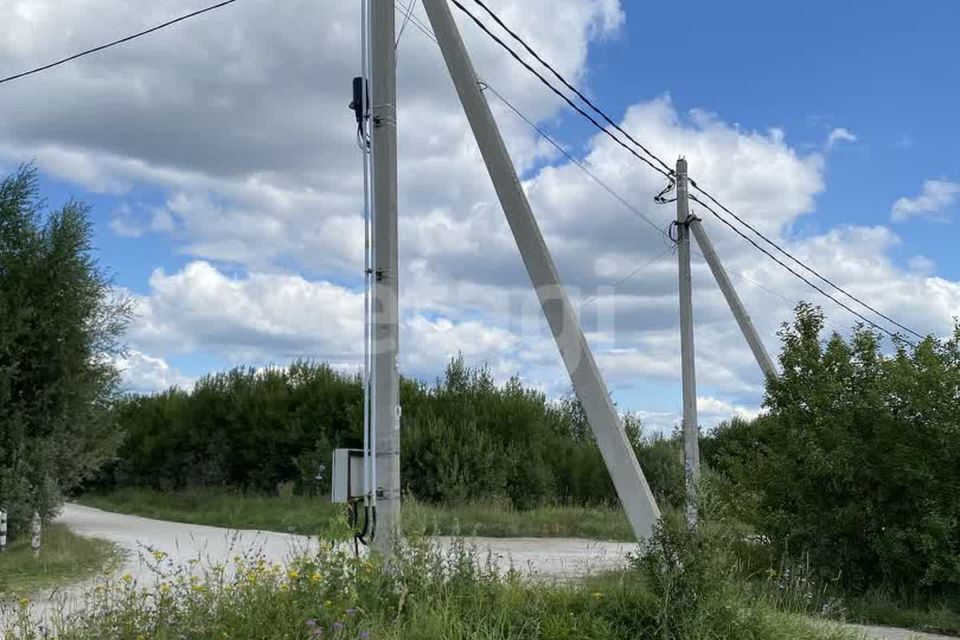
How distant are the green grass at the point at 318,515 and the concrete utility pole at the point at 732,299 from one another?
515cm

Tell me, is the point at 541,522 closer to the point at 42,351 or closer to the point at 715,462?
the point at 715,462

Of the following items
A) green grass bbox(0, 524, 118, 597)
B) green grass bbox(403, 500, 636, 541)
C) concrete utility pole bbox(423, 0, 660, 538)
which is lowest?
green grass bbox(403, 500, 636, 541)

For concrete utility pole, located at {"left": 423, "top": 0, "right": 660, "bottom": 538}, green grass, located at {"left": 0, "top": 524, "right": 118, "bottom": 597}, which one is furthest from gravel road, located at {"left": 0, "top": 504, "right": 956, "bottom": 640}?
concrete utility pole, located at {"left": 423, "top": 0, "right": 660, "bottom": 538}

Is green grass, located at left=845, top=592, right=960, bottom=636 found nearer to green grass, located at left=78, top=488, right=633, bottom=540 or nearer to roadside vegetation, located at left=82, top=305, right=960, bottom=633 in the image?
roadside vegetation, located at left=82, top=305, right=960, bottom=633

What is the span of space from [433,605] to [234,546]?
30.6ft

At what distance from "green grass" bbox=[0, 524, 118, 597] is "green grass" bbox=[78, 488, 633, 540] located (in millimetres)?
3821

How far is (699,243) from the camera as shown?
1936 cm

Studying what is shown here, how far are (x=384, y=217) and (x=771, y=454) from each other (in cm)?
647

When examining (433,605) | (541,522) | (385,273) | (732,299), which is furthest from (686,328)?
(433,605)

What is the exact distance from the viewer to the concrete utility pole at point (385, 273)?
8883 mm

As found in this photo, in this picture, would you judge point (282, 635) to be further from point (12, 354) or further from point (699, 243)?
point (699, 243)

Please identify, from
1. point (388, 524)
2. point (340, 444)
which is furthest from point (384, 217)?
point (340, 444)

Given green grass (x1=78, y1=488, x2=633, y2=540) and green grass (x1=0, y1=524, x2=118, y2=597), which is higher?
green grass (x1=0, y1=524, x2=118, y2=597)

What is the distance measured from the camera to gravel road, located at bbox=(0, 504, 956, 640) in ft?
41.3
